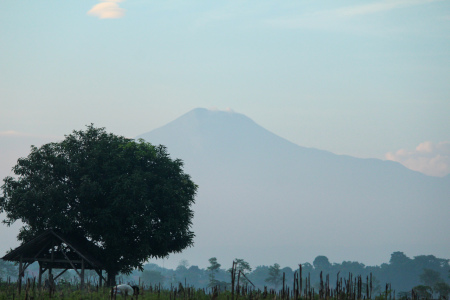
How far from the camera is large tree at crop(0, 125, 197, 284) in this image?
47375 millimetres

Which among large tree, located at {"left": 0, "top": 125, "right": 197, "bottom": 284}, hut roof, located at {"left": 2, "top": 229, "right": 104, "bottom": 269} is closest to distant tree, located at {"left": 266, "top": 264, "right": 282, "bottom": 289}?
A: large tree, located at {"left": 0, "top": 125, "right": 197, "bottom": 284}

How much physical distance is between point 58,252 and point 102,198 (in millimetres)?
5110

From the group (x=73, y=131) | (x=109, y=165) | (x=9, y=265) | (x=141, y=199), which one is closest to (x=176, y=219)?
(x=141, y=199)

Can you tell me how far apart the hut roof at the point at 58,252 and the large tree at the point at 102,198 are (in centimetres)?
101

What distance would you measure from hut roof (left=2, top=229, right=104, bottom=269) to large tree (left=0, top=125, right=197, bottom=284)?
3.31ft

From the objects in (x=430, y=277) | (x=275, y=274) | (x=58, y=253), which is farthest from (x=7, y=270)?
(x=58, y=253)

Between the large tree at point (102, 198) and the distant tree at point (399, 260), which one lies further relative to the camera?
the distant tree at point (399, 260)

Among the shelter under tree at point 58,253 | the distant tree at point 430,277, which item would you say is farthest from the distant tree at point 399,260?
the shelter under tree at point 58,253

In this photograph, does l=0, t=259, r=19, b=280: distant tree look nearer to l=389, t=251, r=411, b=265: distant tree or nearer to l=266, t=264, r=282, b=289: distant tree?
l=266, t=264, r=282, b=289: distant tree

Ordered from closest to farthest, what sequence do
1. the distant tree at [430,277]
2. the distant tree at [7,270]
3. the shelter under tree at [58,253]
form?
the shelter under tree at [58,253]
the distant tree at [430,277]
the distant tree at [7,270]

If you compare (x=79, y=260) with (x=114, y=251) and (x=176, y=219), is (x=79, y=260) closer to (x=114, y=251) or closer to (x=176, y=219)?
(x=114, y=251)

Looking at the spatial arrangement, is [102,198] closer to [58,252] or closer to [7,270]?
→ [58,252]

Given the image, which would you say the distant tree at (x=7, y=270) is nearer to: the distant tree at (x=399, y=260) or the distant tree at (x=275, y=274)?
the distant tree at (x=275, y=274)

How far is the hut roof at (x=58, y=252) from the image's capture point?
4512cm
